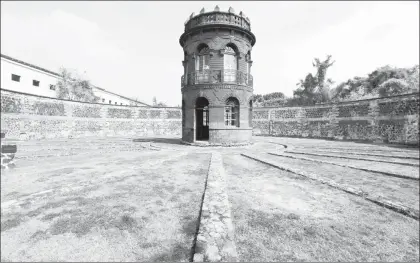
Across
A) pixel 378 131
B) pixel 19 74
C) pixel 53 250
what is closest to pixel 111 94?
pixel 19 74

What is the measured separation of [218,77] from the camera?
48.5ft

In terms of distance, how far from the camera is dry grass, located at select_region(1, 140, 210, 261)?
2.55 meters

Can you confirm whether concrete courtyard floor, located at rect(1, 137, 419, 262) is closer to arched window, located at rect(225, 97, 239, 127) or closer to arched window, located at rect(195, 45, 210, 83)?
arched window, located at rect(225, 97, 239, 127)

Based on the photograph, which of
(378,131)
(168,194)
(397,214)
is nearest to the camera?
(397,214)

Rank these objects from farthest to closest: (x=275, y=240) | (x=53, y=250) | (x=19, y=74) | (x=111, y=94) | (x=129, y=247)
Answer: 1. (x=111, y=94)
2. (x=19, y=74)
3. (x=275, y=240)
4. (x=129, y=247)
5. (x=53, y=250)

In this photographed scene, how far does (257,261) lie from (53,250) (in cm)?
256

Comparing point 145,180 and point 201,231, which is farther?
point 145,180

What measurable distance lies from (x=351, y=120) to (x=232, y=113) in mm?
13454

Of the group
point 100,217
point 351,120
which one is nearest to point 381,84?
point 351,120

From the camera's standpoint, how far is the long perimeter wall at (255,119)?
17.7 meters

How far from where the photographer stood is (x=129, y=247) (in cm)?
289

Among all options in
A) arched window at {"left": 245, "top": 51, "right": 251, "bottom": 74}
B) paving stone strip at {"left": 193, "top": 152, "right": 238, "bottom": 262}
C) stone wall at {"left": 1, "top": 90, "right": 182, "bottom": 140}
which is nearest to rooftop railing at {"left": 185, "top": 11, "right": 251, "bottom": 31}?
arched window at {"left": 245, "top": 51, "right": 251, "bottom": 74}

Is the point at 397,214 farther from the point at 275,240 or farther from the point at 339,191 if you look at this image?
the point at 275,240

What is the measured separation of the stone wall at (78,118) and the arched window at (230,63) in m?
14.3
